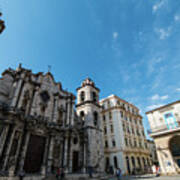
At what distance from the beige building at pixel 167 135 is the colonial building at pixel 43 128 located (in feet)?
34.5

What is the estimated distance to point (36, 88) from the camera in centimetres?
2250

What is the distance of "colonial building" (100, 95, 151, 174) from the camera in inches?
1200

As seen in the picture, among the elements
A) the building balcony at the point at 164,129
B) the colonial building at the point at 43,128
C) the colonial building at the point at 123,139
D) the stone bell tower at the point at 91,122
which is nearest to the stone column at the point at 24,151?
the colonial building at the point at 43,128

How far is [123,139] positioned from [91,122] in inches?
391

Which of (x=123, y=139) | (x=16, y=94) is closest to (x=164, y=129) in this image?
(x=123, y=139)

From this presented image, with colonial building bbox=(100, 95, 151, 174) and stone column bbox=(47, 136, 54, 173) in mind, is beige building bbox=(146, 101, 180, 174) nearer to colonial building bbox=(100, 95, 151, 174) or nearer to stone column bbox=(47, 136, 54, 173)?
colonial building bbox=(100, 95, 151, 174)

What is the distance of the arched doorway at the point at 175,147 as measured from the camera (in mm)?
19103

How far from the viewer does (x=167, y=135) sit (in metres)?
19.9

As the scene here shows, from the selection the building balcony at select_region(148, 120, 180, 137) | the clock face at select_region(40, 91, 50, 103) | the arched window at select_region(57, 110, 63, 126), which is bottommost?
the building balcony at select_region(148, 120, 180, 137)

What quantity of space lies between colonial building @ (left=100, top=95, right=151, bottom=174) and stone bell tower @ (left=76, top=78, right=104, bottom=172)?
6.04 meters

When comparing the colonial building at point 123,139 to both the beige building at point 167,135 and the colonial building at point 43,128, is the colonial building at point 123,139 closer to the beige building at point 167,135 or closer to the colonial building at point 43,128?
the colonial building at point 43,128

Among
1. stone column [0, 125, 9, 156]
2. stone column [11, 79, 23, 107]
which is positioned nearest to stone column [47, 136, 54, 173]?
stone column [0, 125, 9, 156]

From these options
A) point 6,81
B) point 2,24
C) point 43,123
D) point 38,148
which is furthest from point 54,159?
point 2,24

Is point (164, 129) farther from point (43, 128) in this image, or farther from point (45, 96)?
point (45, 96)
